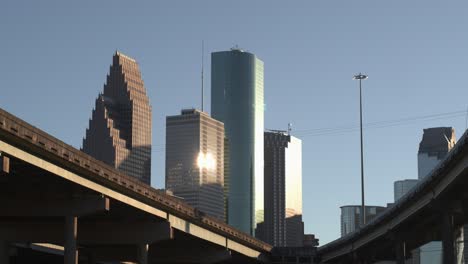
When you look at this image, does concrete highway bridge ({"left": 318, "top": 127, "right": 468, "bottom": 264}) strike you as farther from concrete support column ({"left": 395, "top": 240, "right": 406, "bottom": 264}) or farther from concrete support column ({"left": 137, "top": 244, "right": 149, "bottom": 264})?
concrete support column ({"left": 137, "top": 244, "right": 149, "bottom": 264})

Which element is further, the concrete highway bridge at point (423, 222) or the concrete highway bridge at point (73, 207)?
the concrete highway bridge at point (423, 222)

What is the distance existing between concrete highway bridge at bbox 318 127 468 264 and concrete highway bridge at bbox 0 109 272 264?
22.1 meters

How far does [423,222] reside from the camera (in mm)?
106875

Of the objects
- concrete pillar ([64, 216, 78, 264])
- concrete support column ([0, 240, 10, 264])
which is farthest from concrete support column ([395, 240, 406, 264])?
concrete pillar ([64, 216, 78, 264])

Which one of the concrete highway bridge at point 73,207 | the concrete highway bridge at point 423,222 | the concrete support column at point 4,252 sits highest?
the concrete highway bridge at point 423,222

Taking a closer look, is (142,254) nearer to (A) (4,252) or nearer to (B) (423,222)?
(A) (4,252)

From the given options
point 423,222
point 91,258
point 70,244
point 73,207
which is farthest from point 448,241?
point 91,258

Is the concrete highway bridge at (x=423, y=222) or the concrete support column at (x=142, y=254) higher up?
the concrete highway bridge at (x=423, y=222)

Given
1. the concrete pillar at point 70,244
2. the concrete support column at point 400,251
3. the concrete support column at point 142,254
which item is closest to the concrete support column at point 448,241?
the concrete support column at point 142,254

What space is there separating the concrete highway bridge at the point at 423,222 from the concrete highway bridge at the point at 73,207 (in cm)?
2205

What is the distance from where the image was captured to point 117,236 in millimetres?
82250

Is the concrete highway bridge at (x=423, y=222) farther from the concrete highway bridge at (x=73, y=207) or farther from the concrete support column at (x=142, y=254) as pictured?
the concrete support column at (x=142, y=254)

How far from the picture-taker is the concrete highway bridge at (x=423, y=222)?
78.6 m

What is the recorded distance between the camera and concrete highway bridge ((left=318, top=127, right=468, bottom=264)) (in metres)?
78.6
